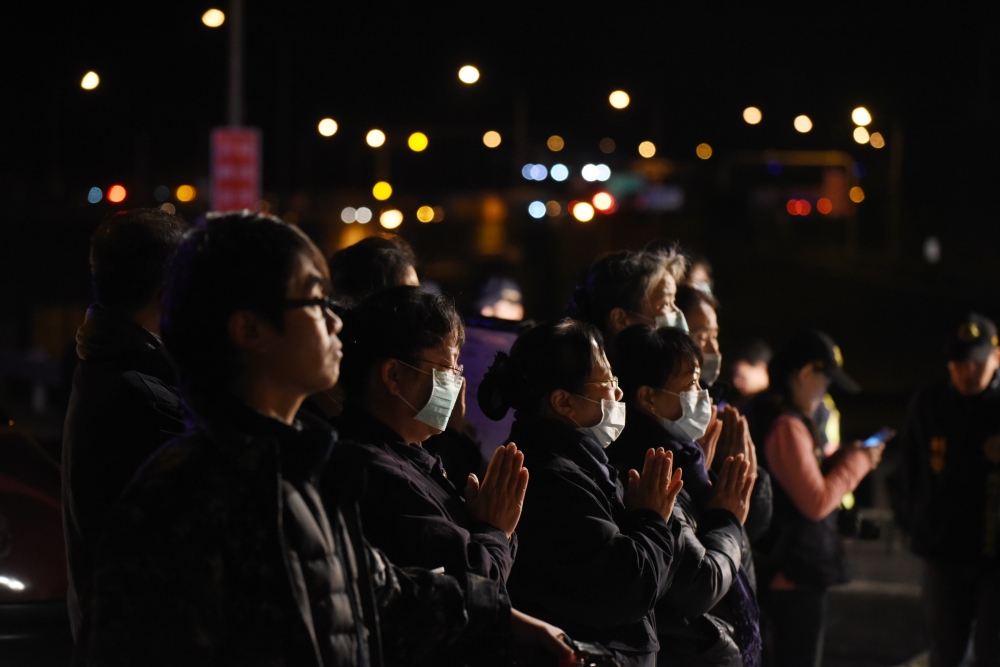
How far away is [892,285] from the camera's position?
3734cm

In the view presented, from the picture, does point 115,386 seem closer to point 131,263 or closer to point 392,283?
point 131,263

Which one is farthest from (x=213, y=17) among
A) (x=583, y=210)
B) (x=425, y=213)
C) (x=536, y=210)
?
(x=425, y=213)

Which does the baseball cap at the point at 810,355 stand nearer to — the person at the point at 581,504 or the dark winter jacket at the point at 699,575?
the dark winter jacket at the point at 699,575

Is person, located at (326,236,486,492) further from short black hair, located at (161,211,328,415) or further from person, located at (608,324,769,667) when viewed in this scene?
short black hair, located at (161,211,328,415)

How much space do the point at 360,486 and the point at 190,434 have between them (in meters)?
0.29

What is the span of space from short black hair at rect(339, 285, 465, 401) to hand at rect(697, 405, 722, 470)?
3.93ft

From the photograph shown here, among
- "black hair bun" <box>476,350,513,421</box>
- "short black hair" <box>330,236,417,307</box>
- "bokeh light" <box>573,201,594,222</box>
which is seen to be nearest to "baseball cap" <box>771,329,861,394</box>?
"short black hair" <box>330,236,417,307</box>

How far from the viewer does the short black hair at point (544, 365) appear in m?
3.15

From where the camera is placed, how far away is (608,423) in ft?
10.5

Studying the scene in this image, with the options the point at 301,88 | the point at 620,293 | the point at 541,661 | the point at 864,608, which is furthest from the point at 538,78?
the point at 541,661

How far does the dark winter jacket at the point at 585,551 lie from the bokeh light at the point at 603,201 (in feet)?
73.6

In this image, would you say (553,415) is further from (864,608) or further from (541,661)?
(864,608)

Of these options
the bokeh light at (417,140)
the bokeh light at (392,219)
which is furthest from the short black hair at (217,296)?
the bokeh light at (392,219)

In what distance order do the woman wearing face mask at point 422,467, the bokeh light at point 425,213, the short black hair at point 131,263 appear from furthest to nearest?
1. the bokeh light at point 425,213
2. the short black hair at point 131,263
3. the woman wearing face mask at point 422,467
